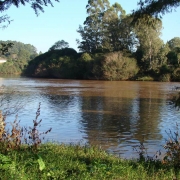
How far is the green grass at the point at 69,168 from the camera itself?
423 cm

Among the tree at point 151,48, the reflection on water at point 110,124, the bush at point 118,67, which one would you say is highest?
the tree at point 151,48

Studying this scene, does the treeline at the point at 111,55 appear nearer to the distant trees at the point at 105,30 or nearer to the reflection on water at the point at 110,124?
the distant trees at the point at 105,30

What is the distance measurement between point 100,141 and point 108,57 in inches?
1766

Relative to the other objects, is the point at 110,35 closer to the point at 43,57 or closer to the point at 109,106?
the point at 43,57

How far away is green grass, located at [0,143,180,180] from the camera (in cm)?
423

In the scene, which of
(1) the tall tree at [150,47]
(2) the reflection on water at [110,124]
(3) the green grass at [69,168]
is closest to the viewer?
(3) the green grass at [69,168]

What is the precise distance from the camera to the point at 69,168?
4875 millimetres

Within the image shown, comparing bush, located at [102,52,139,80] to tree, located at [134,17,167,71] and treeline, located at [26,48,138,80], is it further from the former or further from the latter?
tree, located at [134,17,167,71]

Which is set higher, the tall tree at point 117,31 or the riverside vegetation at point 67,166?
the tall tree at point 117,31

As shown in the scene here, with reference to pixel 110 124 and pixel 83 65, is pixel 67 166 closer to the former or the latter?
pixel 110 124

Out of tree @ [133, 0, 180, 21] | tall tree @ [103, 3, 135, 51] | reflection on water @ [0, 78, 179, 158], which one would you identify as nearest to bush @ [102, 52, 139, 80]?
tall tree @ [103, 3, 135, 51]

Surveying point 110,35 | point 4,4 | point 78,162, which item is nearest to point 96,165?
point 78,162

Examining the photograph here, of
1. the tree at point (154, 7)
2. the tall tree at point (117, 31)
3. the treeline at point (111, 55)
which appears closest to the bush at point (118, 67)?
the treeline at point (111, 55)

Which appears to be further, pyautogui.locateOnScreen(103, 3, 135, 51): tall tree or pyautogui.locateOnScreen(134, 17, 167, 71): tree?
pyautogui.locateOnScreen(103, 3, 135, 51): tall tree
